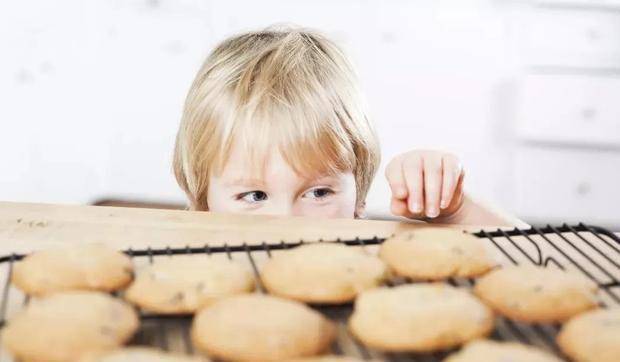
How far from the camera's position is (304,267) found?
0.62m

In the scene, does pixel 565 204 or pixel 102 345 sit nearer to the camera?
pixel 102 345

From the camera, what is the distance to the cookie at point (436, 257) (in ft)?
2.13

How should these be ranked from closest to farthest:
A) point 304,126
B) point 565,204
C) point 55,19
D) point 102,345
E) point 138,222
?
point 102,345
point 138,222
point 304,126
point 55,19
point 565,204

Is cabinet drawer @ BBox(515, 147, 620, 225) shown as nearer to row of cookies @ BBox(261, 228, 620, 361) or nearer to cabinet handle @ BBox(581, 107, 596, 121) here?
cabinet handle @ BBox(581, 107, 596, 121)

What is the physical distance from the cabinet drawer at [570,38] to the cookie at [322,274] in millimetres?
2386

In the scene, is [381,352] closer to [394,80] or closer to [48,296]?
[48,296]

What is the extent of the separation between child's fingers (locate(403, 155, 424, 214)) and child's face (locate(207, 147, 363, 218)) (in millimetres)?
193

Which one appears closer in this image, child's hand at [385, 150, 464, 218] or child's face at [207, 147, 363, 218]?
child's hand at [385, 150, 464, 218]

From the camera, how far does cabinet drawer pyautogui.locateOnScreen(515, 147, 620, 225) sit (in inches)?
113

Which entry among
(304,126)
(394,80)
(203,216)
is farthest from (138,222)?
(394,80)

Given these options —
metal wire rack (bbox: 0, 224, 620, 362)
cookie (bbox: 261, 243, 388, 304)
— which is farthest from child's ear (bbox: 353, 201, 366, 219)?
cookie (bbox: 261, 243, 388, 304)

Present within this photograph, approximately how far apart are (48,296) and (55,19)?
242cm

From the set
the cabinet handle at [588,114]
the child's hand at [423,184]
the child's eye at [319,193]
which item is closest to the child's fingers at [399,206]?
the child's hand at [423,184]

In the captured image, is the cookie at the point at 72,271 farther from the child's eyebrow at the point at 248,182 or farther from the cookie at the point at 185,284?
the child's eyebrow at the point at 248,182
